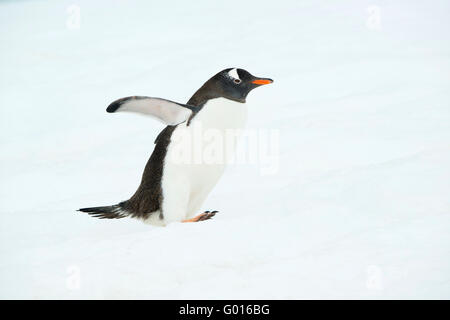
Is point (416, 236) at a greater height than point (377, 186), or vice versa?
point (377, 186)

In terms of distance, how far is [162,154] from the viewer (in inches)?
89.4

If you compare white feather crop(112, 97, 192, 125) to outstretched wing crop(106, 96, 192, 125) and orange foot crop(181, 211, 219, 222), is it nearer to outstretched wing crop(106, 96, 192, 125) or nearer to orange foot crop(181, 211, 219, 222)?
outstretched wing crop(106, 96, 192, 125)

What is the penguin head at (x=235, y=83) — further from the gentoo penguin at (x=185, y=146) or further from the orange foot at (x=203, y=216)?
the orange foot at (x=203, y=216)

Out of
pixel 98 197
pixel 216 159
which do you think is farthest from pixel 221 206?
pixel 98 197

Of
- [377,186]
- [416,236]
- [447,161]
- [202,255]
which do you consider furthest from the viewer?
[447,161]

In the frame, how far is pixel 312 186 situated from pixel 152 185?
28.2 inches

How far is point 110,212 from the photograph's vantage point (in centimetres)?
243

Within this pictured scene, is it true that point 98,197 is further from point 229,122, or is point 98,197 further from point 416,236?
point 416,236

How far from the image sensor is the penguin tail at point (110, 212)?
94.5 inches

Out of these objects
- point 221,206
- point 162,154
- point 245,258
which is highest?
point 162,154

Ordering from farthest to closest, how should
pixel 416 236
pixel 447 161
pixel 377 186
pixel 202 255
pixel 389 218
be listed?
pixel 447 161
pixel 377 186
pixel 389 218
pixel 416 236
pixel 202 255

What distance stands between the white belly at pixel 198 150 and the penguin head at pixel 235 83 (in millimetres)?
31

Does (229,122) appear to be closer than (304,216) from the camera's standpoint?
Yes

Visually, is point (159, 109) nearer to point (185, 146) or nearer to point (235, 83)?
point (185, 146)
